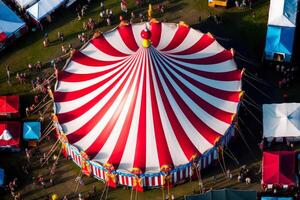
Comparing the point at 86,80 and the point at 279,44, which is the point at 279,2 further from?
the point at 86,80

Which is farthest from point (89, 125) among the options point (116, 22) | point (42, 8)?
point (42, 8)

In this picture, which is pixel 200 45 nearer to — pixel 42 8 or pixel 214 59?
pixel 214 59

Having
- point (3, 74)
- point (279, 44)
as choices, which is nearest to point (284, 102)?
point (279, 44)

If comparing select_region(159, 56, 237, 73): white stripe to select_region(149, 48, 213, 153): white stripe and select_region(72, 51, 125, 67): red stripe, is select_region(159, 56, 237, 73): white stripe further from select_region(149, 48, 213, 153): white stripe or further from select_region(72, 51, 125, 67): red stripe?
select_region(72, 51, 125, 67): red stripe

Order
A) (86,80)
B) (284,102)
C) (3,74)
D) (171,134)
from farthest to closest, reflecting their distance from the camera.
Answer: (3,74)
(284,102)
(86,80)
(171,134)

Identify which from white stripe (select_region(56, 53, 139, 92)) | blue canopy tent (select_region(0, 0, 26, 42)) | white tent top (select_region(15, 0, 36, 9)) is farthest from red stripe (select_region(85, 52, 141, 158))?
white tent top (select_region(15, 0, 36, 9))

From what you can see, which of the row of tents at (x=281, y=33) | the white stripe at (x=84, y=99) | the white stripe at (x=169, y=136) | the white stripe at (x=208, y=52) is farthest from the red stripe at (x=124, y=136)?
the row of tents at (x=281, y=33)
